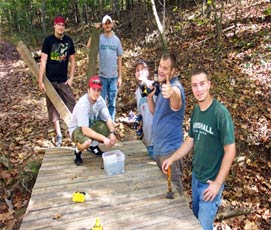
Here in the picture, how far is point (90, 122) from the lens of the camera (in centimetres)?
451

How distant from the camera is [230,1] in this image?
1390cm

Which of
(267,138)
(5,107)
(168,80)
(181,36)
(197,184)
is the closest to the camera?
(197,184)

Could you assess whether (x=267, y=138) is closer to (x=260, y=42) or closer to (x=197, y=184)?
(x=197, y=184)

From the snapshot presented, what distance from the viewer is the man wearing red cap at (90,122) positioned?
4.18m

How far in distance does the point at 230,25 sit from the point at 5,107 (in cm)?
832

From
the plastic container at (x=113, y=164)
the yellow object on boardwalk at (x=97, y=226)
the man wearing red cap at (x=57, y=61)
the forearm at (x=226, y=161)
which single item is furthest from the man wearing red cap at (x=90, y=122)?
the forearm at (x=226, y=161)

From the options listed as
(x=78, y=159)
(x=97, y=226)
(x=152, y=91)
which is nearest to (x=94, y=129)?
(x=78, y=159)

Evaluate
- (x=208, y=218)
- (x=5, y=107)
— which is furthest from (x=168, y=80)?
(x=5, y=107)

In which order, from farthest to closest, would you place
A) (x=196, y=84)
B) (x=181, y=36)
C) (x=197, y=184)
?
(x=181, y=36)
(x=197, y=184)
(x=196, y=84)

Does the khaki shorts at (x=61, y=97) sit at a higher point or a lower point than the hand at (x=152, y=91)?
lower

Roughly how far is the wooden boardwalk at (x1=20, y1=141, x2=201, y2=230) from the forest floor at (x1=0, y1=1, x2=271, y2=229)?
113 cm

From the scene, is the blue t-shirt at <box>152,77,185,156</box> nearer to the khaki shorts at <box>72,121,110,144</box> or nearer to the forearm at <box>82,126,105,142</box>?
the forearm at <box>82,126,105,142</box>

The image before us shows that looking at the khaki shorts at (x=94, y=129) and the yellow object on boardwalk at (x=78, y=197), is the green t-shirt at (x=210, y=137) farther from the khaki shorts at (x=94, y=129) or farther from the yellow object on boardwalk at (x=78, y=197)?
the khaki shorts at (x=94, y=129)

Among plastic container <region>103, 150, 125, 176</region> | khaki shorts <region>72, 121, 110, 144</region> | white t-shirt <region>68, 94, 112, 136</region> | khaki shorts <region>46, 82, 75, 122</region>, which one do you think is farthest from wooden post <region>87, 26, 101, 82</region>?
plastic container <region>103, 150, 125, 176</region>
